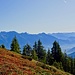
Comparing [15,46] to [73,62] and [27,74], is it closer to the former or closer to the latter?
[73,62]

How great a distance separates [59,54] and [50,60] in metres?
4.71

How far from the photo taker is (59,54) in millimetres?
93500

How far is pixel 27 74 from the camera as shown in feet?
84.1

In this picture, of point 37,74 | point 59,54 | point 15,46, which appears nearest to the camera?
point 37,74

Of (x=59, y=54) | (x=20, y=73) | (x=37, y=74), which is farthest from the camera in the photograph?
(x=59, y=54)

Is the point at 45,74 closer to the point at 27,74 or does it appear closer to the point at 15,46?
the point at 27,74

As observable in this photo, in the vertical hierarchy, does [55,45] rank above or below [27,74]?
above

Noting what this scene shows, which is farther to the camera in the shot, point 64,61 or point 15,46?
point 64,61

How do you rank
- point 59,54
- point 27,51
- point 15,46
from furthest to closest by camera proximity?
point 27,51 < point 59,54 < point 15,46

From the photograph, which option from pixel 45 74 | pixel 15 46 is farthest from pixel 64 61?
pixel 45 74

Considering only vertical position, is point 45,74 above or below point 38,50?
below

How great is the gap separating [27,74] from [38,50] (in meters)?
77.8

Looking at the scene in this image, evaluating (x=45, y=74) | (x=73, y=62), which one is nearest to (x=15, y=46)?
(x=73, y=62)

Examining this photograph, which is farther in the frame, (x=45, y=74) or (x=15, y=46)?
(x=15, y=46)
